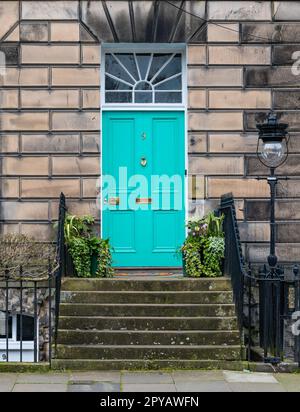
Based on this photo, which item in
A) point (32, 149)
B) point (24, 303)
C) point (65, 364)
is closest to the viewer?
point (65, 364)

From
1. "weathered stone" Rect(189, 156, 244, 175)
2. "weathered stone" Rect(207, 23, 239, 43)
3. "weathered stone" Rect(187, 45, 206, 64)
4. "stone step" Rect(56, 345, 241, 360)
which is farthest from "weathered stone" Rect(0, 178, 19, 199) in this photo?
"weathered stone" Rect(207, 23, 239, 43)

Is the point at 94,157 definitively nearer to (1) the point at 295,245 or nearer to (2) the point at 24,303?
(2) the point at 24,303

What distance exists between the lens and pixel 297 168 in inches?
459

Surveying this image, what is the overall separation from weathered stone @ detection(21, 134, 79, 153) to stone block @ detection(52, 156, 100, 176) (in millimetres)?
148

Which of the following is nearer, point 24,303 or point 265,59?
point 24,303

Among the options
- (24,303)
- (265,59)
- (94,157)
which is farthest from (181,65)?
(24,303)

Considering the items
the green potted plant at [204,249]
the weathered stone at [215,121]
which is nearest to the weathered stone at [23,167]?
the weathered stone at [215,121]

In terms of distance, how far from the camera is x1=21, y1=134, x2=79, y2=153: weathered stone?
38.1 ft

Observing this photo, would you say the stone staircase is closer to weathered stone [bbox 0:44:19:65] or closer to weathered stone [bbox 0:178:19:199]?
weathered stone [bbox 0:178:19:199]

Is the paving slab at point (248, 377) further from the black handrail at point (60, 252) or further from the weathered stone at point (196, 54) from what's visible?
the weathered stone at point (196, 54)

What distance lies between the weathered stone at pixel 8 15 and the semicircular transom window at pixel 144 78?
5.33ft

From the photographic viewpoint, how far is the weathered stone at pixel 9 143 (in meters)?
11.6

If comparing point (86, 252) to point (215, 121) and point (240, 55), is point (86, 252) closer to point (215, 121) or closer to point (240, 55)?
point (215, 121)

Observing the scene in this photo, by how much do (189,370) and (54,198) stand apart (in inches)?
155
